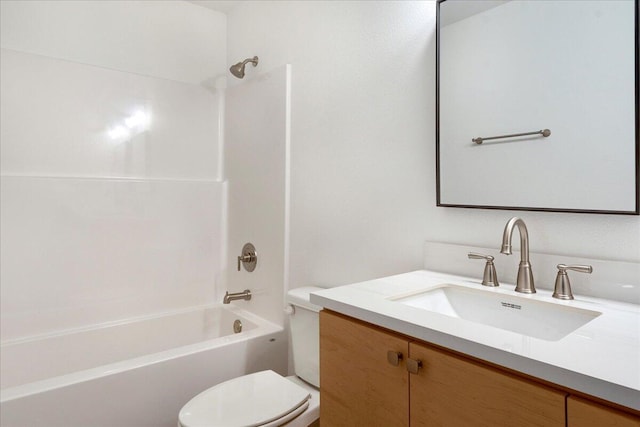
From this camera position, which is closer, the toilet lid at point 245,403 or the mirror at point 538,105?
the mirror at point 538,105

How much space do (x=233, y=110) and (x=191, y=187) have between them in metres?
0.57

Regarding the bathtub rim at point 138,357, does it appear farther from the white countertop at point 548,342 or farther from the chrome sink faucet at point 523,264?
the chrome sink faucet at point 523,264

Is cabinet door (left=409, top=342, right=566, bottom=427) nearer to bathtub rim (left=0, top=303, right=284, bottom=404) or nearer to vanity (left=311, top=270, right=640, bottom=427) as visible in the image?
vanity (left=311, top=270, right=640, bottom=427)

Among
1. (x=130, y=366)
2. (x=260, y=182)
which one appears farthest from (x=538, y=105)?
(x=130, y=366)

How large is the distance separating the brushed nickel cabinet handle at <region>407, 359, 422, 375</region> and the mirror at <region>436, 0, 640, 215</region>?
649 mm

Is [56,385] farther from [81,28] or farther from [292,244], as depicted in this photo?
[81,28]

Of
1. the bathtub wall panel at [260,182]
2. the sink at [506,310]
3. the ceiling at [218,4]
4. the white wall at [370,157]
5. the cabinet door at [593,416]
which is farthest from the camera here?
the ceiling at [218,4]

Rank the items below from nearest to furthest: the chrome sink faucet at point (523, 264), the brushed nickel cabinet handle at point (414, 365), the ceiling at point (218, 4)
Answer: the brushed nickel cabinet handle at point (414, 365) < the chrome sink faucet at point (523, 264) < the ceiling at point (218, 4)

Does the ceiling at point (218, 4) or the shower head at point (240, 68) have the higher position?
the ceiling at point (218, 4)

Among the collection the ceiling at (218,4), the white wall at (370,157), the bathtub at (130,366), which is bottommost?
the bathtub at (130,366)

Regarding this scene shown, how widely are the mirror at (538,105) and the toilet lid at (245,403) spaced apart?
0.91m

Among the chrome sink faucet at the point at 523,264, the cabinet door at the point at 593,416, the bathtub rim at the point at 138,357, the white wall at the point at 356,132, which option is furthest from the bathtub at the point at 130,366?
the cabinet door at the point at 593,416

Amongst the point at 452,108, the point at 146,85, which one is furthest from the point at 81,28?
the point at 452,108

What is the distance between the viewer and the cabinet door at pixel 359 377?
88 cm
